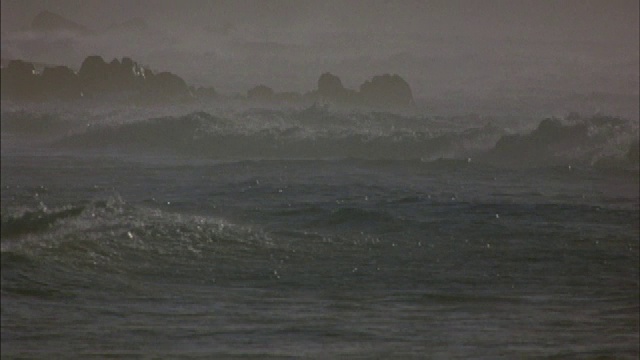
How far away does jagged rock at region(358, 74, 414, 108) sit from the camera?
18547 mm

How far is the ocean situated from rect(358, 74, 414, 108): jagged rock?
5.06 ft

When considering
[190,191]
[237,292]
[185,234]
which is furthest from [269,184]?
[237,292]

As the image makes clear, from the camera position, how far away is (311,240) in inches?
355

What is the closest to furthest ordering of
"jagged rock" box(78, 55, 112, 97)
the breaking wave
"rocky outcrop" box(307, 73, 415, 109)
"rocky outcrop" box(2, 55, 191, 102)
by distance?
"rocky outcrop" box(2, 55, 191, 102), "jagged rock" box(78, 55, 112, 97), the breaking wave, "rocky outcrop" box(307, 73, 415, 109)

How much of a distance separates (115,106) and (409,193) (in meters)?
4.89

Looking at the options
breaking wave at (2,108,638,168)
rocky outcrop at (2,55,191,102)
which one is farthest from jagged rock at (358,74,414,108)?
rocky outcrop at (2,55,191,102)

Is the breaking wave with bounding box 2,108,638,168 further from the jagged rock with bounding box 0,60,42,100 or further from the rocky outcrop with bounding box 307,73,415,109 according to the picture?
the jagged rock with bounding box 0,60,42,100

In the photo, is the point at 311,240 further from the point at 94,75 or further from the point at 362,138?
the point at 362,138

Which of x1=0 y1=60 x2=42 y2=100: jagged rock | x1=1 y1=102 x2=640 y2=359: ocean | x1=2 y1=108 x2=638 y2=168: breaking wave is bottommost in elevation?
x1=1 y1=102 x2=640 y2=359: ocean

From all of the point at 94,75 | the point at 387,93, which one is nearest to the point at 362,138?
the point at 387,93

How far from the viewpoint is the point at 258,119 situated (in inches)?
722

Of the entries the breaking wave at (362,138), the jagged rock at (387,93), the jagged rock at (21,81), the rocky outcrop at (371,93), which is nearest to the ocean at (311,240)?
the breaking wave at (362,138)

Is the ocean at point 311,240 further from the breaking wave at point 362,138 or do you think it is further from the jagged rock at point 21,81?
the jagged rock at point 21,81

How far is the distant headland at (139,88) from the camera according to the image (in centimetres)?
1205
